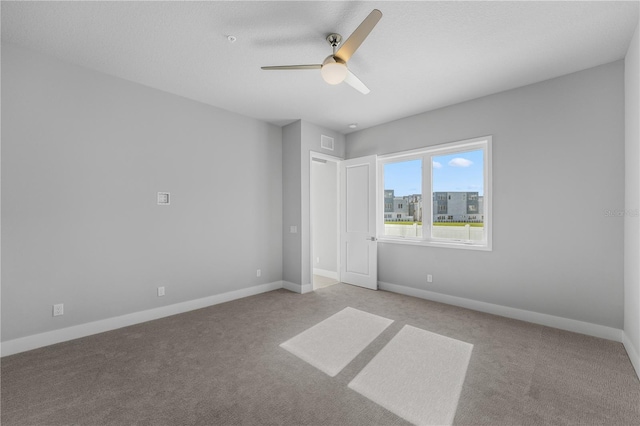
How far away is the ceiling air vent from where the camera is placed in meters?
4.96

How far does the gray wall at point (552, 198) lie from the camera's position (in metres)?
2.86

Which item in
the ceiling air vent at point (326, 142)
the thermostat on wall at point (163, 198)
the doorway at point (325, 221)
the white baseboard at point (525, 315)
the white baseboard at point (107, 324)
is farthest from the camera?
the doorway at point (325, 221)

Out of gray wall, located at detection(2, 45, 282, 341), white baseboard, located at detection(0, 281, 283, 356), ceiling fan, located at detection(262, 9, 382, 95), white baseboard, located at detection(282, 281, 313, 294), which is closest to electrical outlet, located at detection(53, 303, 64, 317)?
gray wall, located at detection(2, 45, 282, 341)

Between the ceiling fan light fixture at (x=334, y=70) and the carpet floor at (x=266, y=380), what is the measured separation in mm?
2489

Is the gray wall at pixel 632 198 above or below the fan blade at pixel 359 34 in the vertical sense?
below

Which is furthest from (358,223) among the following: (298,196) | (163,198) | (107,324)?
(107,324)

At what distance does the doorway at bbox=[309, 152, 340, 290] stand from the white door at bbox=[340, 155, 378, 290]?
0.80 ft

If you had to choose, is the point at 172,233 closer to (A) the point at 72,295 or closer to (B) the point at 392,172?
(A) the point at 72,295

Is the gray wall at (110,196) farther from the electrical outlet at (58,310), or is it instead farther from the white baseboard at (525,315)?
the white baseboard at (525,315)

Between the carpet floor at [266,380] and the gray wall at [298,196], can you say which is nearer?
the carpet floor at [266,380]

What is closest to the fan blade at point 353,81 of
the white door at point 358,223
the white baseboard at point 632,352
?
the white door at point 358,223

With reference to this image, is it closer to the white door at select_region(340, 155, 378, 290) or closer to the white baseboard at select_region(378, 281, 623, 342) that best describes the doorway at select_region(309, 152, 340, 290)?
the white door at select_region(340, 155, 378, 290)

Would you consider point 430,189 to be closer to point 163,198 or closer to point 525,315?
point 525,315

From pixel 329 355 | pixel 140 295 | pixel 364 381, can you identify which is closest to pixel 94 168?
pixel 140 295
